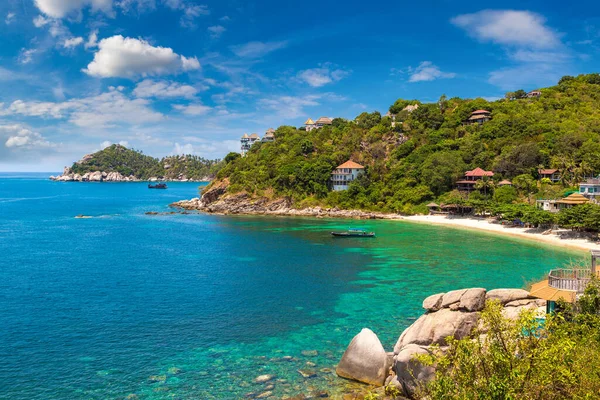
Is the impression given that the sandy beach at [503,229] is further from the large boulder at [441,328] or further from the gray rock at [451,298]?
the large boulder at [441,328]

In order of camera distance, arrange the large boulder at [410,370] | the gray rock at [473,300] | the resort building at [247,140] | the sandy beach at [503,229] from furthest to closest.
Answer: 1. the resort building at [247,140]
2. the sandy beach at [503,229]
3. the gray rock at [473,300]
4. the large boulder at [410,370]

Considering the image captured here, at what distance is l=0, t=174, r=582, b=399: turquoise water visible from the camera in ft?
67.0

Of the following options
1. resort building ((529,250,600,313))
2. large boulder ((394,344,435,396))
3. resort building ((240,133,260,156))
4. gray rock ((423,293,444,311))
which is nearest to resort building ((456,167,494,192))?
resort building ((529,250,600,313))

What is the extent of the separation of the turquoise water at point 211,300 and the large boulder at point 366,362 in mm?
815

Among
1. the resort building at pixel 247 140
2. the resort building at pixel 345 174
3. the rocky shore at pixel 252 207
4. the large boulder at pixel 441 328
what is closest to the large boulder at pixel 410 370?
the large boulder at pixel 441 328

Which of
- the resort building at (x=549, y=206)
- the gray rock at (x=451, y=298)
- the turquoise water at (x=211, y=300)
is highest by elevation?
the resort building at (x=549, y=206)

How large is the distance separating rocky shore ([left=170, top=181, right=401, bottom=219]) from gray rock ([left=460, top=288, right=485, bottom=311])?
2589 inches

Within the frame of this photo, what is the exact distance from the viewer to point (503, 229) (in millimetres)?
64938

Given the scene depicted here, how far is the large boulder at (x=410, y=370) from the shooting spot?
17.1 meters

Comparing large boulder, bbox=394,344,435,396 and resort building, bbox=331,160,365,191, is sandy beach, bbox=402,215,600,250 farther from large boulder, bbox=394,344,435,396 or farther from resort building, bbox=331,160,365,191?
large boulder, bbox=394,344,435,396

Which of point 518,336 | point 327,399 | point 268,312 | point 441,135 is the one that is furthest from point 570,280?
point 441,135

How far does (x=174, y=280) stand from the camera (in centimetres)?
3897

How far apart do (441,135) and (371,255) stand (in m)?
67.4

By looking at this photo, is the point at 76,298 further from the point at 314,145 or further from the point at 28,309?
the point at 314,145
